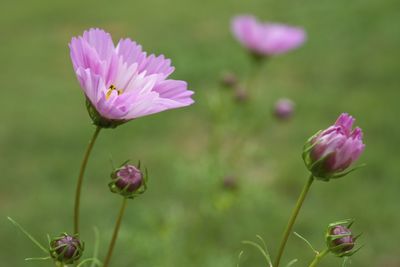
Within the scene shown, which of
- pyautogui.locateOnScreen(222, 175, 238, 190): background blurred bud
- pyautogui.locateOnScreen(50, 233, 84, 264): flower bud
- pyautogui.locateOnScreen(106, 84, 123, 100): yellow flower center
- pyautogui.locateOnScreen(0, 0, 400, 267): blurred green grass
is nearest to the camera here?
pyautogui.locateOnScreen(50, 233, 84, 264): flower bud

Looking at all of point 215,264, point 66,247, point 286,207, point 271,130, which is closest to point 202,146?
point 271,130

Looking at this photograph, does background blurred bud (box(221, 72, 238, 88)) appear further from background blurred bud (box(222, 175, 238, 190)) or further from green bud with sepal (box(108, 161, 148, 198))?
green bud with sepal (box(108, 161, 148, 198))

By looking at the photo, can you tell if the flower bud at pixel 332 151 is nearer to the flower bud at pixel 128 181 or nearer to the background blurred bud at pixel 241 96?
the flower bud at pixel 128 181

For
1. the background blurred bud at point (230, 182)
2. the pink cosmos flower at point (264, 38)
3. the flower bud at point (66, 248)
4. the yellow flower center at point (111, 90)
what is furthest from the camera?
the pink cosmos flower at point (264, 38)

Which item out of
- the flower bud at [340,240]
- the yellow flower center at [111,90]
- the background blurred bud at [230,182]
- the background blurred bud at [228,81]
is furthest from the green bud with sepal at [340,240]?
the background blurred bud at [228,81]

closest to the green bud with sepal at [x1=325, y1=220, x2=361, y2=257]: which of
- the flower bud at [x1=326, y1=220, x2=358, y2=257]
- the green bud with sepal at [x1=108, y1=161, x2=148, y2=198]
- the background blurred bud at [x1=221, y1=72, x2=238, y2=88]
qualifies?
the flower bud at [x1=326, y1=220, x2=358, y2=257]

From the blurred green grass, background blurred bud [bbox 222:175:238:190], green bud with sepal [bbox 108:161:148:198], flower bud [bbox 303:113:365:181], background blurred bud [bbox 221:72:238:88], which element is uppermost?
flower bud [bbox 303:113:365:181]

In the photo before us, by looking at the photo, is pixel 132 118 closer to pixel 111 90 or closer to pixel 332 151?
pixel 111 90
